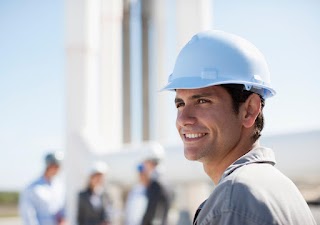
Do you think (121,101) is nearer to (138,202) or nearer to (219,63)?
(138,202)

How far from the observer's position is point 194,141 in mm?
1598

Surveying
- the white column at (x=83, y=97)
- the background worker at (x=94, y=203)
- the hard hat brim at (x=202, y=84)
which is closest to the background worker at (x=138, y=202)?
the background worker at (x=94, y=203)

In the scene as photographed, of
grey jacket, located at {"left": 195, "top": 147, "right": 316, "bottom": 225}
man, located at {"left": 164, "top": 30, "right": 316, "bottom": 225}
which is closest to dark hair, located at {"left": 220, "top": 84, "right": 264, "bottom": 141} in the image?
man, located at {"left": 164, "top": 30, "right": 316, "bottom": 225}

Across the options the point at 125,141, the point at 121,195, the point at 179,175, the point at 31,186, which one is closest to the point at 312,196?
the point at 179,175

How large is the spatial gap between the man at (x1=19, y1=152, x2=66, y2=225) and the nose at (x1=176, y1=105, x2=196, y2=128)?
4.05 meters

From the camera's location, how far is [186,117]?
159 centimetres

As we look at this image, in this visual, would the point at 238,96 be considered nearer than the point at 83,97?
Yes

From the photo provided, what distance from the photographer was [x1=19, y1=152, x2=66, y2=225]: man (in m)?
5.43

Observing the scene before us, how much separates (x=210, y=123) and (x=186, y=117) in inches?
3.4

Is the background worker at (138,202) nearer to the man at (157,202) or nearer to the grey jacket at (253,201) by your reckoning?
the man at (157,202)

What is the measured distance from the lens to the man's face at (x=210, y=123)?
5.08 feet

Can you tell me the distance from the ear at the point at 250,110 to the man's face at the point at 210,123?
26 millimetres

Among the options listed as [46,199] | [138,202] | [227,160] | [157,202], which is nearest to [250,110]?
[227,160]

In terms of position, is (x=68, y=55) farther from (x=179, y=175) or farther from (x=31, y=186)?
(x=31, y=186)
